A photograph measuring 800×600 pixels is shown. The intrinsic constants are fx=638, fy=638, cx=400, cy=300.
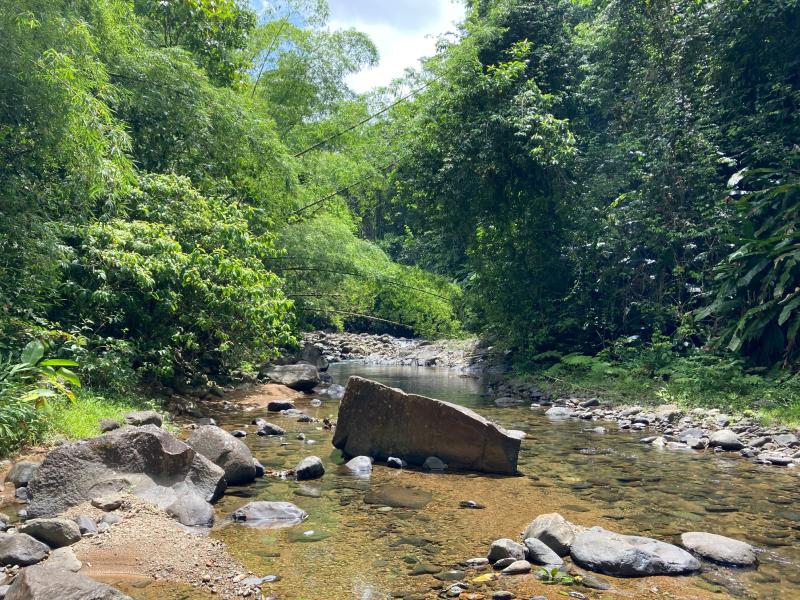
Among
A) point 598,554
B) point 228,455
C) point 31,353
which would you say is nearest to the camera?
point 598,554

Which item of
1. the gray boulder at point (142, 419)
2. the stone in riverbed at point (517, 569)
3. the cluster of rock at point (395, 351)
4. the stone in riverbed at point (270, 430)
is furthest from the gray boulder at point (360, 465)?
the cluster of rock at point (395, 351)

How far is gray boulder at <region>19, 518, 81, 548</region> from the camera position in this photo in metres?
4.82

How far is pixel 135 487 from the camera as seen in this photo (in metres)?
5.91

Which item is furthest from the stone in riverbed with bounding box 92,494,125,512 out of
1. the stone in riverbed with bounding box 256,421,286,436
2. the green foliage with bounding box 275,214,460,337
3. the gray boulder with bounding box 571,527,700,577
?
the green foliage with bounding box 275,214,460,337

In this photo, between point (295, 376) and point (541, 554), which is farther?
point (295, 376)

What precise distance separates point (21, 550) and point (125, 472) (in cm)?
157

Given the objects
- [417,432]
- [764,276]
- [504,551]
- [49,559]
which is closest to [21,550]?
[49,559]

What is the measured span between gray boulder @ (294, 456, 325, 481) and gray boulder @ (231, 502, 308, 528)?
4.28ft

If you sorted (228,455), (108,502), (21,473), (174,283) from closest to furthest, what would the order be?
(108,502)
(21,473)
(228,455)
(174,283)

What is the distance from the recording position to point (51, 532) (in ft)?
15.9

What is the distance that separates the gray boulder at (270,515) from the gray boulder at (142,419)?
9.65 ft

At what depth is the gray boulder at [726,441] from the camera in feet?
31.0

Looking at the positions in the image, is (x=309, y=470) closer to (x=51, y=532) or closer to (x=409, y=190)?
(x=51, y=532)

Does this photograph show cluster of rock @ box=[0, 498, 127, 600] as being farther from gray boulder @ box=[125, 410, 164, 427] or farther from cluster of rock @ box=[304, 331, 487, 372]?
cluster of rock @ box=[304, 331, 487, 372]
